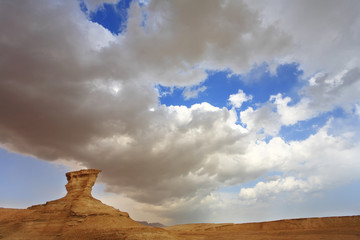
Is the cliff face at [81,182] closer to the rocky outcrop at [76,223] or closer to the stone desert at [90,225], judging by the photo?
the stone desert at [90,225]

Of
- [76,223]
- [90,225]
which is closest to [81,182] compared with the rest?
[76,223]

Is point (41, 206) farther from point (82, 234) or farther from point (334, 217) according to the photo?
point (334, 217)

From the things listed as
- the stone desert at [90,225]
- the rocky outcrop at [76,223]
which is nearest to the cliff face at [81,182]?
the stone desert at [90,225]

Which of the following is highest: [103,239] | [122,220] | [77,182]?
[77,182]

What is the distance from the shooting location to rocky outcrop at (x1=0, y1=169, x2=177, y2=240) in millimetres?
36688

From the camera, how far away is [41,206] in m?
47.9

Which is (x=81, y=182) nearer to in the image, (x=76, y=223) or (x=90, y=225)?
(x=76, y=223)

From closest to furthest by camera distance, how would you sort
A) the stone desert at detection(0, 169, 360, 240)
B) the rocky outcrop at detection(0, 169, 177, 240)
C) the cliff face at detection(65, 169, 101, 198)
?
1. the stone desert at detection(0, 169, 360, 240)
2. the rocky outcrop at detection(0, 169, 177, 240)
3. the cliff face at detection(65, 169, 101, 198)

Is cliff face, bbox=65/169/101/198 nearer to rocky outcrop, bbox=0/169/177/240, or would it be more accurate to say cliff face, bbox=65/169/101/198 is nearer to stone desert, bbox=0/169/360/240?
stone desert, bbox=0/169/360/240

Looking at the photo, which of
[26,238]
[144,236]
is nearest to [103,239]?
[144,236]

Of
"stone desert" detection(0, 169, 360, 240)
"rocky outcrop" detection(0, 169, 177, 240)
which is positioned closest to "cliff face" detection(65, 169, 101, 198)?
"stone desert" detection(0, 169, 360, 240)

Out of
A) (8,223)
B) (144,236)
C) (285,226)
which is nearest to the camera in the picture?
(144,236)

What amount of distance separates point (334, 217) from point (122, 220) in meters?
45.9

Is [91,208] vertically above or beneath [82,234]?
above
